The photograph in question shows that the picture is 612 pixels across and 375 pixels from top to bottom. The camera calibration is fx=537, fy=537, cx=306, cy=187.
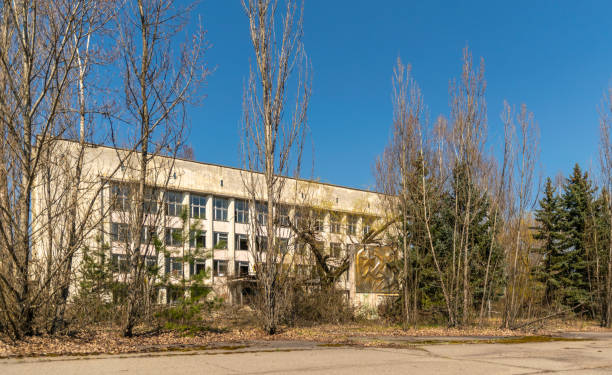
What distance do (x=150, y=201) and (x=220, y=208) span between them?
124 feet

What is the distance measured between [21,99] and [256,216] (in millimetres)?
6534

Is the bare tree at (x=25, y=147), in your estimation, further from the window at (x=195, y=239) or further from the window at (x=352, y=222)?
the window at (x=352, y=222)

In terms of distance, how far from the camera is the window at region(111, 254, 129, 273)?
14306 millimetres

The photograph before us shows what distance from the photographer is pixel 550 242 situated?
126 feet

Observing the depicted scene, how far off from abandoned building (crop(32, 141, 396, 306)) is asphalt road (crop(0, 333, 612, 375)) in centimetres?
359

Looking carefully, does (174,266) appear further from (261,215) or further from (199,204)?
(199,204)

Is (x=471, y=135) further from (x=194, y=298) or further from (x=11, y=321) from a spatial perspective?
(x=11, y=321)

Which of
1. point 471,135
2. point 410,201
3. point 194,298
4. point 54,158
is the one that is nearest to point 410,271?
point 410,201

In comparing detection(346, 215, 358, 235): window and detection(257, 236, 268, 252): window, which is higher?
detection(346, 215, 358, 235): window

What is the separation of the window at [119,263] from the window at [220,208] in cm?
3459

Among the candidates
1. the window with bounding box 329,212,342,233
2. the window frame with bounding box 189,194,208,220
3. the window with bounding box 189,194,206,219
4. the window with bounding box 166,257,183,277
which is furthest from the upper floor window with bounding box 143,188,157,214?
the window frame with bounding box 189,194,208,220

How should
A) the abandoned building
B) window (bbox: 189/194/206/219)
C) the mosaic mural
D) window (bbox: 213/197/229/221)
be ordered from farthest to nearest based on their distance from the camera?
window (bbox: 213/197/229/221) → window (bbox: 189/194/206/219) → the mosaic mural → the abandoned building

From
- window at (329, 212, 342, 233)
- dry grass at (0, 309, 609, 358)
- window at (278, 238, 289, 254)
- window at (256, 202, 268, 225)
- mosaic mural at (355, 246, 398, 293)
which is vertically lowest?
dry grass at (0, 309, 609, 358)

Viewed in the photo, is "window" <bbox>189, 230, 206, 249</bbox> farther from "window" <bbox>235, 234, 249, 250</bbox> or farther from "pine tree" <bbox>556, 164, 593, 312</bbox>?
"window" <bbox>235, 234, 249, 250</bbox>
